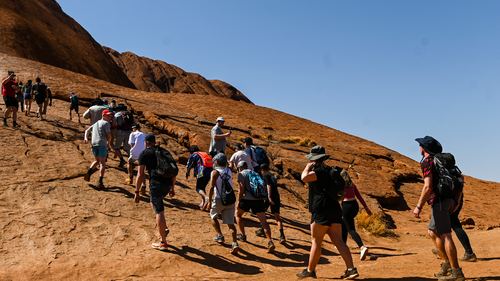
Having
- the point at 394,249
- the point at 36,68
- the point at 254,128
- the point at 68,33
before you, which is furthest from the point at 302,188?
the point at 68,33

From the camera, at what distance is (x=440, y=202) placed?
195 inches

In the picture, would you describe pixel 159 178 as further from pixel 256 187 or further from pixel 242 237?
pixel 242 237

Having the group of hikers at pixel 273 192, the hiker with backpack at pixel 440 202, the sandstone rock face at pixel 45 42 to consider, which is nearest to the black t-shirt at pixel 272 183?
the group of hikers at pixel 273 192

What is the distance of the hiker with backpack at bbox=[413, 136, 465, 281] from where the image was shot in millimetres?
4816

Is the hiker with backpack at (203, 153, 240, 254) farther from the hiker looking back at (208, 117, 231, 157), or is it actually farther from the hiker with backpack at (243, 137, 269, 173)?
the hiker looking back at (208, 117, 231, 157)

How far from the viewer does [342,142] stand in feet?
81.8

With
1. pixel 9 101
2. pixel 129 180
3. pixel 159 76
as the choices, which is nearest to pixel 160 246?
pixel 129 180

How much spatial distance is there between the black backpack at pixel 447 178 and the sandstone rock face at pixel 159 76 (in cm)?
9035

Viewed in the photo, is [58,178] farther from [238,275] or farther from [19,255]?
[238,275]

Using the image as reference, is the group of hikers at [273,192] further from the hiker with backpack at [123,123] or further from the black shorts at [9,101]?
the black shorts at [9,101]

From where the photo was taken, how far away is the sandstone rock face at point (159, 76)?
309ft

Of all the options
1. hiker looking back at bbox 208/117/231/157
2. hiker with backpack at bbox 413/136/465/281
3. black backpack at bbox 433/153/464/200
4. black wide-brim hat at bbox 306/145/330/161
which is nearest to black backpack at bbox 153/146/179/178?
black wide-brim hat at bbox 306/145/330/161

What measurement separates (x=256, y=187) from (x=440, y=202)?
3261mm

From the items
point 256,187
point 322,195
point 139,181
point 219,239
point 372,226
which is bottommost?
point 219,239
